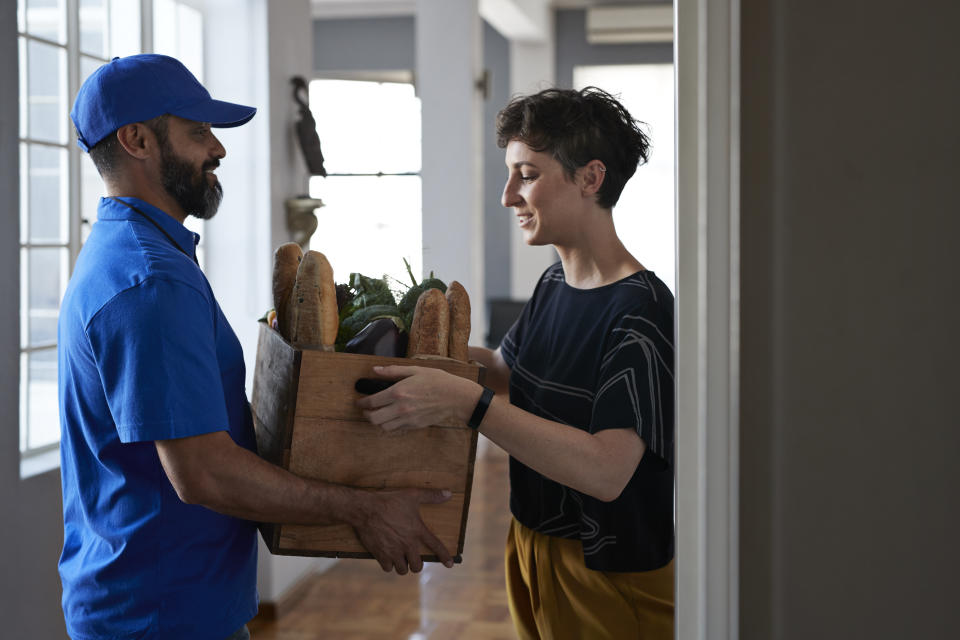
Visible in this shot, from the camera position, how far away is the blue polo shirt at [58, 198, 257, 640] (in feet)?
4.39

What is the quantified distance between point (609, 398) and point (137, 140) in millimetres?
950

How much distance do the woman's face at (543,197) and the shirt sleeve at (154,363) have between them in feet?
2.11

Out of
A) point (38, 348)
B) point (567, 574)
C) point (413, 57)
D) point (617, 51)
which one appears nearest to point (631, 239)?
point (617, 51)

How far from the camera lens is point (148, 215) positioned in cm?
154

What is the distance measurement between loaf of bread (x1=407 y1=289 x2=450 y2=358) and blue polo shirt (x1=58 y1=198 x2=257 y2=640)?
0.32 meters

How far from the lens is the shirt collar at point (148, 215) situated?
153 centimetres

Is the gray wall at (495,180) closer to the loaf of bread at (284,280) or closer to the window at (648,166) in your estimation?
the window at (648,166)

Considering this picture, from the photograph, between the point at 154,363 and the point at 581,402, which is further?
the point at 581,402

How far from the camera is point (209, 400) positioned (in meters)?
1.37

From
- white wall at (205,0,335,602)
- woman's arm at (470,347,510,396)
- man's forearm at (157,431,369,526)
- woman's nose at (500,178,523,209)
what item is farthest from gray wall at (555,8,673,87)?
man's forearm at (157,431,369,526)

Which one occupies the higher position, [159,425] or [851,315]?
[851,315]

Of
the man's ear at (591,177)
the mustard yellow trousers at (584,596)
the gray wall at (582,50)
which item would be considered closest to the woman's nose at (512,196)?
the man's ear at (591,177)

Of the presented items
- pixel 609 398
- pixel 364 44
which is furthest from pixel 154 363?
pixel 364 44

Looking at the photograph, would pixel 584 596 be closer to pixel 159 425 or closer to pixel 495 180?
pixel 159 425
